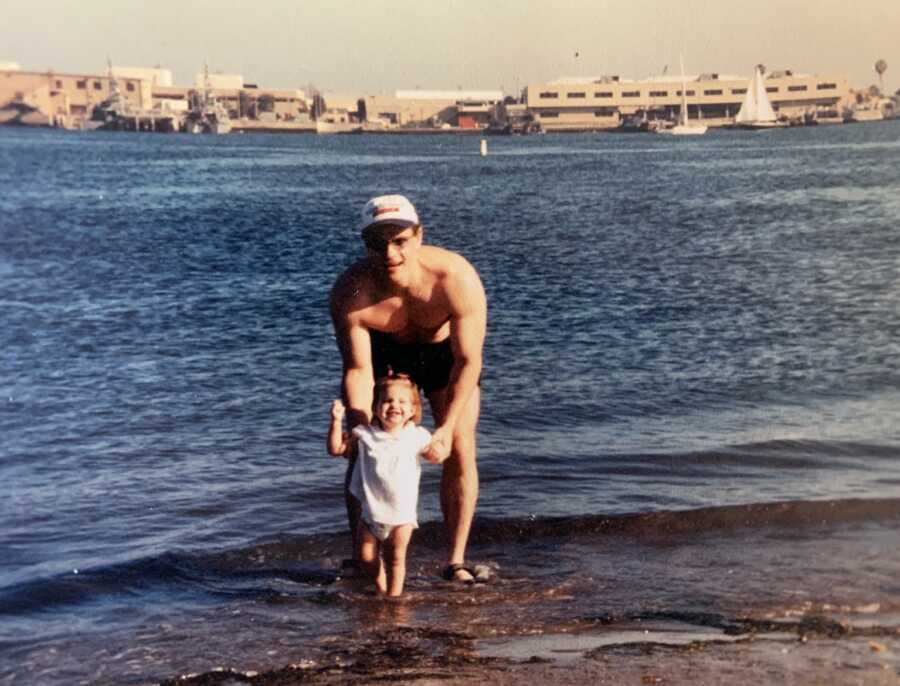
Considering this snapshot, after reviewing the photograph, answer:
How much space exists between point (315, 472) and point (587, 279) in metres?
12.2

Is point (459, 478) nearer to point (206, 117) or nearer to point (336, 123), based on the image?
point (206, 117)

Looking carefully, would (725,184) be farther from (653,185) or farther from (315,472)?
(315,472)

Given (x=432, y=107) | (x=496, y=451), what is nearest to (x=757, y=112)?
(x=432, y=107)

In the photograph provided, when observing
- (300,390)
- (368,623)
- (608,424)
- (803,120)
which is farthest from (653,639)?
(803,120)

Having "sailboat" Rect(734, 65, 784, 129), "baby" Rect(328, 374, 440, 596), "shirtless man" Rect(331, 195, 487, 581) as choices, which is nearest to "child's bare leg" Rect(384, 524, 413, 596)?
"baby" Rect(328, 374, 440, 596)

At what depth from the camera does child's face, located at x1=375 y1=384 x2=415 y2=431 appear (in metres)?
5.21

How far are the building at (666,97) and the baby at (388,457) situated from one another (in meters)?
87.2

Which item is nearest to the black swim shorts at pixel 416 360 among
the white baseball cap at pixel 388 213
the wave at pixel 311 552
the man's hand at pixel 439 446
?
the man's hand at pixel 439 446

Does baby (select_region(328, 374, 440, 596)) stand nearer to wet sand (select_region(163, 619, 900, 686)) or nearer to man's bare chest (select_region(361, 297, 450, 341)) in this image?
man's bare chest (select_region(361, 297, 450, 341))

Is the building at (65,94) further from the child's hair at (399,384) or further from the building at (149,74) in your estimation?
the child's hair at (399,384)

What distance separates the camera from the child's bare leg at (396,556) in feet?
17.9

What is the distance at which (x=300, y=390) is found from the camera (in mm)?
11898

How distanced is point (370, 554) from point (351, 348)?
3.12ft

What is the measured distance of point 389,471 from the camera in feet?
17.3
